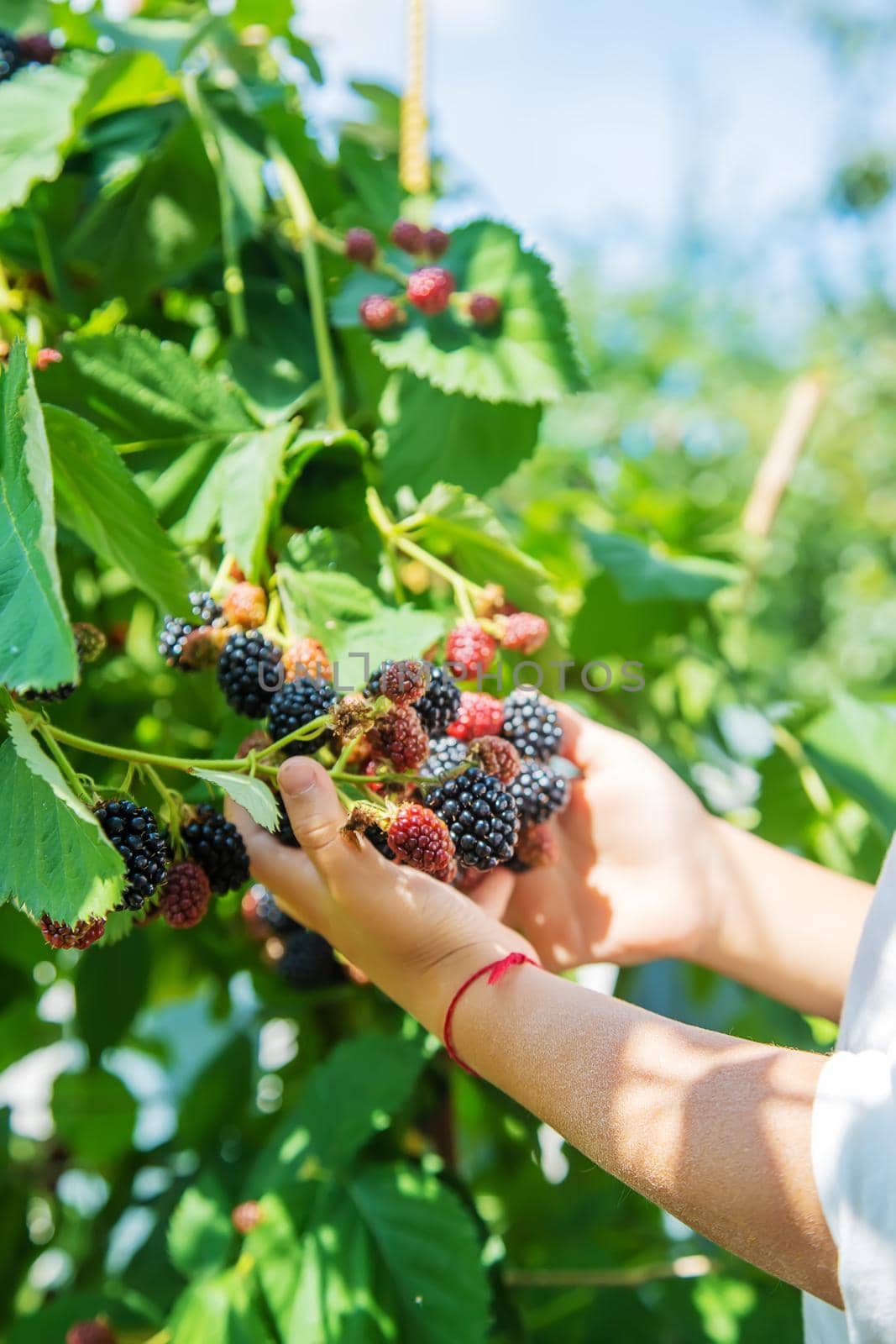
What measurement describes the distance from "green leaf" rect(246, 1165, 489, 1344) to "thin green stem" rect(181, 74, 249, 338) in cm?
75

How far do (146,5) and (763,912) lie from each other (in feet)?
3.47

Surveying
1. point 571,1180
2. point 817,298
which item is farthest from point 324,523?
point 817,298

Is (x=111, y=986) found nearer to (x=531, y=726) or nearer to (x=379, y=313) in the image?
(x=531, y=726)

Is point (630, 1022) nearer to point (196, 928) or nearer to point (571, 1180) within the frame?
point (196, 928)

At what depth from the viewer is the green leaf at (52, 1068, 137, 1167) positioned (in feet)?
4.35

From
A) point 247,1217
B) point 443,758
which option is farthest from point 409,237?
point 247,1217

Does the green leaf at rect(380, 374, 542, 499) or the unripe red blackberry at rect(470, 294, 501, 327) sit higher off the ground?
the unripe red blackberry at rect(470, 294, 501, 327)

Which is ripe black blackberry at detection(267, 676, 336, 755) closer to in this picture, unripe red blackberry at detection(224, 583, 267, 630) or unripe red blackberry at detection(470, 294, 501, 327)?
unripe red blackberry at detection(224, 583, 267, 630)

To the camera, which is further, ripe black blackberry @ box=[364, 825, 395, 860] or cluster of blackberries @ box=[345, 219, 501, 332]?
cluster of blackberries @ box=[345, 219, 501, 332]

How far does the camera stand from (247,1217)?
92 cm

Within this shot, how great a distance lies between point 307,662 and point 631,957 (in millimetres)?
460

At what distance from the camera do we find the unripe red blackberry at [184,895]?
595 millimetres

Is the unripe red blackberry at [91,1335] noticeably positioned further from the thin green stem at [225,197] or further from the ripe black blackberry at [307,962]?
the thin green stem at [225,197]

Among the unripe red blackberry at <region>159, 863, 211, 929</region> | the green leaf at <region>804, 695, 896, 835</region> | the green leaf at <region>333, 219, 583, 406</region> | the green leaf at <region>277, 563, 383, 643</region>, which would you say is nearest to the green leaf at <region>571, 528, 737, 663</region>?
the green leaf at <region>804, 695, 896, 835</region>
